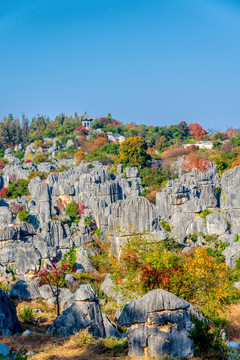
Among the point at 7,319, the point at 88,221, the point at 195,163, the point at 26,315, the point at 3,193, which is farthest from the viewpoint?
the point at 3,193

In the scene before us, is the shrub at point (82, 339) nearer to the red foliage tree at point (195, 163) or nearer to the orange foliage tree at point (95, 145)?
the red foliage tree at point (195, 163)

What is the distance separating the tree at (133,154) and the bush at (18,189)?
12627 mm

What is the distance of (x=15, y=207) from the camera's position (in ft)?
133

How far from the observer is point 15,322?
1321 cm

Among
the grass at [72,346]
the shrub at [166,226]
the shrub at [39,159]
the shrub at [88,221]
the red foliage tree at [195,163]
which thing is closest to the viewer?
the grass at [72,346]

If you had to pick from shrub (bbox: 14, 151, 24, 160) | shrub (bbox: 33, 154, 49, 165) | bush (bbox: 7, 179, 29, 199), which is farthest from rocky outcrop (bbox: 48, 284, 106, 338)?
shrub (bbox: 14, 151, 24, 160)

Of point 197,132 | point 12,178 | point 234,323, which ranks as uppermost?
point 197,132

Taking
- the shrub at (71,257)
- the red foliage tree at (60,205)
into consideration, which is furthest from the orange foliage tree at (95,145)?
the shrub at (71,257)

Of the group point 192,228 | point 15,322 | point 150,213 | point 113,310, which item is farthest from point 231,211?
point 15,322

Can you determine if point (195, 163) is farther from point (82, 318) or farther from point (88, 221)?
point (82, 318)

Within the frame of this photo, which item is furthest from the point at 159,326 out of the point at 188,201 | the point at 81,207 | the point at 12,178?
the point at 12,178

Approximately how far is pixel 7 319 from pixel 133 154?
3882cm

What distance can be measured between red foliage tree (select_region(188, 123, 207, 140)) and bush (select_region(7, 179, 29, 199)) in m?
36.2

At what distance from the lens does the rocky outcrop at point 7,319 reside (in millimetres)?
11852
